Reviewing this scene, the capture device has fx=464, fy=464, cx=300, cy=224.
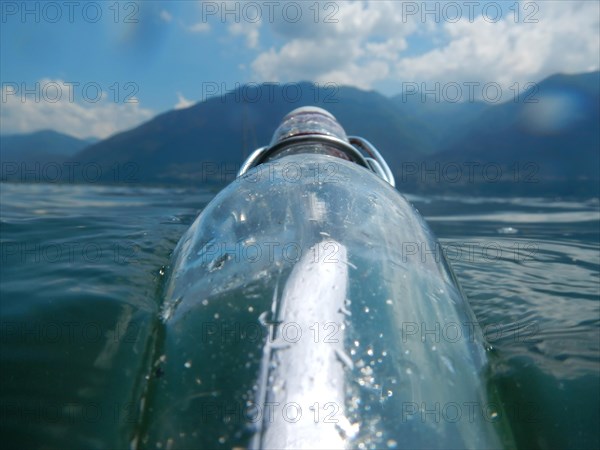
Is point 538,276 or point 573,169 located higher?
point 573,169

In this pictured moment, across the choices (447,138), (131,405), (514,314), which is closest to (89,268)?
(131,405)

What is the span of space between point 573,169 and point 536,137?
10.2m

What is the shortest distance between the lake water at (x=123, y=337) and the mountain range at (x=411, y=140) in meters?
2.97

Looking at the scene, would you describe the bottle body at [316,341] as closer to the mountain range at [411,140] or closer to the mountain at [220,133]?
the mountain range at [411,140]

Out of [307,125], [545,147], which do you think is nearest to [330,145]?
[307,125]

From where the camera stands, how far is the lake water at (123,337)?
43.4 inches

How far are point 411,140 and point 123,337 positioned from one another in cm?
6049

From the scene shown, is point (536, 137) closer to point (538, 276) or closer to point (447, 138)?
point (447, 138)

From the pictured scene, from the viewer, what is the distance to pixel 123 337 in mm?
1385

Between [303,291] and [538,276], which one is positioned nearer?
[303,291]

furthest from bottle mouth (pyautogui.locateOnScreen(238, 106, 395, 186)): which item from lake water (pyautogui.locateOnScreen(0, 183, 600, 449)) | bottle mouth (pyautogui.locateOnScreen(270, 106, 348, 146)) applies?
lake water (pyautogui.locateOnScreen(0, 183, 600, 449))

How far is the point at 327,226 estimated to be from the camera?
4.39 ft

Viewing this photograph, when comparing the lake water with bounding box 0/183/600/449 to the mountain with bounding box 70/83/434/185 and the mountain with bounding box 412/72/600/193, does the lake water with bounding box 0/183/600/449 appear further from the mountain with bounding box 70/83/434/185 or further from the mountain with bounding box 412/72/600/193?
the mountain with bounding box 70/83/434/185

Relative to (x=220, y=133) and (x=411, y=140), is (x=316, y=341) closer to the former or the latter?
(x=411, y=140)
